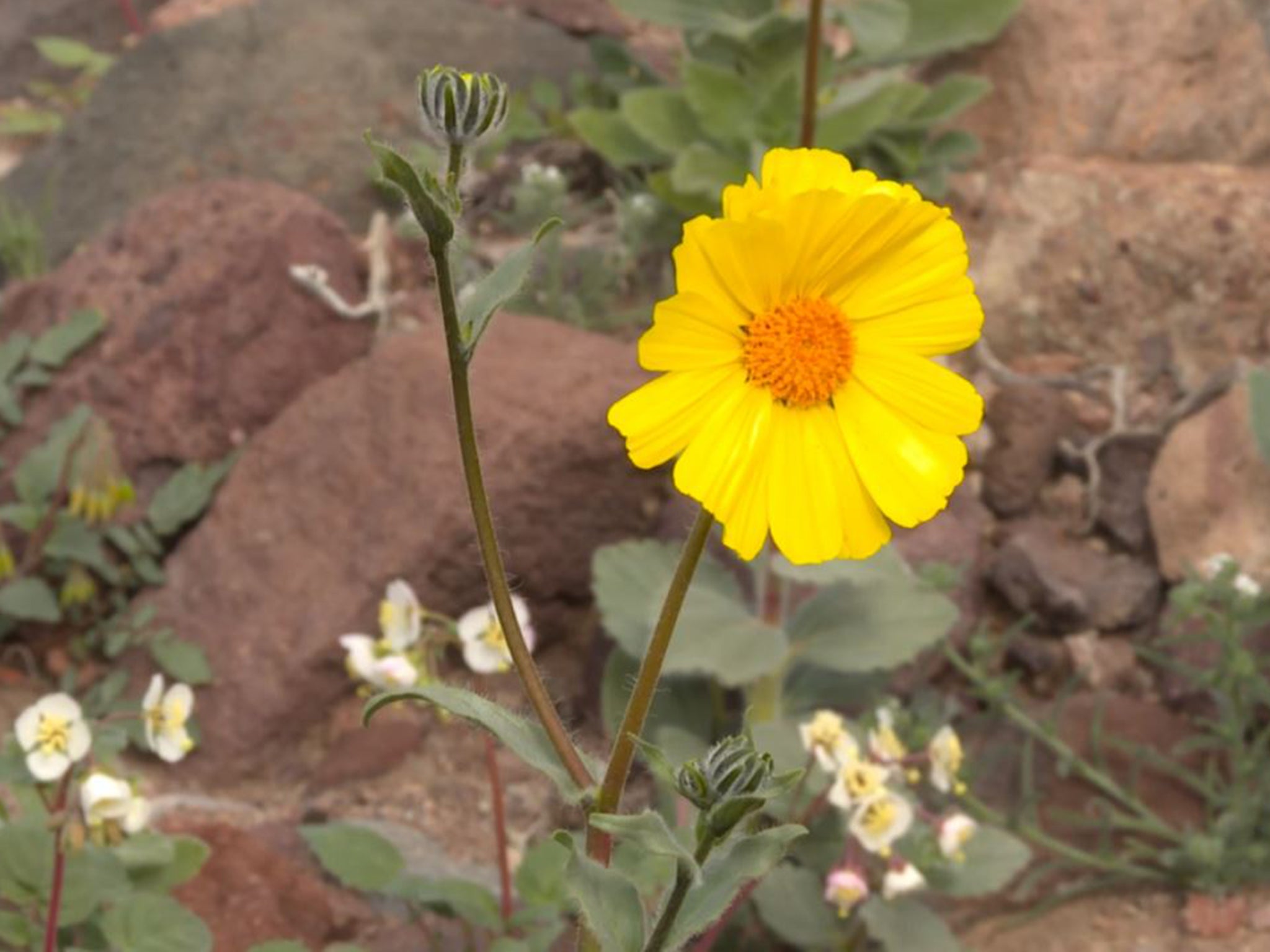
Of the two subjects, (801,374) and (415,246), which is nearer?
(801,374)

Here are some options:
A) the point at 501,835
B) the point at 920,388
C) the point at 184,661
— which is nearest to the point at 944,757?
the point at 501,835

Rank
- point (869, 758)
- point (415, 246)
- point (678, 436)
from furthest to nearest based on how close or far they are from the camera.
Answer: point (415, 246) < point (869, 758) < point (678, 436)

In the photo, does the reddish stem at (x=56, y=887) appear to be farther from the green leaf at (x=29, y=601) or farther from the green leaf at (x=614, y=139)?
the green leaf at (x=614, y=139)

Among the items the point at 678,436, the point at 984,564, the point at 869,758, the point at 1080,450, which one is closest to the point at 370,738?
the point at 869,758

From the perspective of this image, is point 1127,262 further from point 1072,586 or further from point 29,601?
point 29,601

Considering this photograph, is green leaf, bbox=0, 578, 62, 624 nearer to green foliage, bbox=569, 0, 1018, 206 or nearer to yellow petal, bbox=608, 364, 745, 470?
green foliage, bbox=569, 0, 1018, 206

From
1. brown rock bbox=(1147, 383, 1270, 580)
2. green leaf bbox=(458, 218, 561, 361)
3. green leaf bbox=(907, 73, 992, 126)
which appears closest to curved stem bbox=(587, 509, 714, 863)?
green leaf bbox=(458, 218, 561, 361)

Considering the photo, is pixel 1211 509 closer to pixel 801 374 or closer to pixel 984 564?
pixel 984 564
